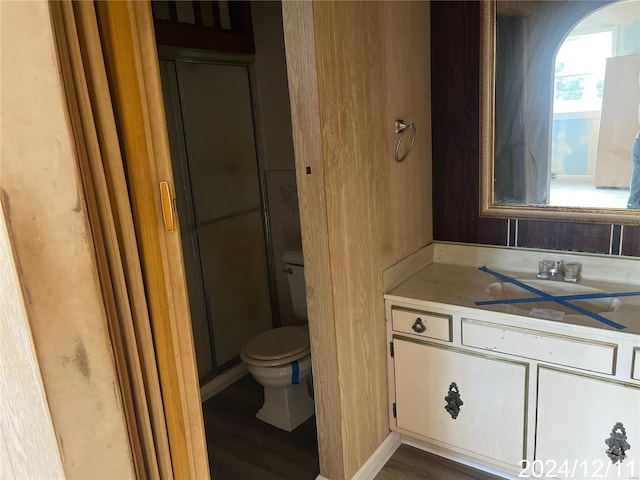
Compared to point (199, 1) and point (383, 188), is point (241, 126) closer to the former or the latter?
point (199, 1)

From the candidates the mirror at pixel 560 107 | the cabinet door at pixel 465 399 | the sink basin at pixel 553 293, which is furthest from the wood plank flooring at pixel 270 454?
Result: the mirror at pixel 560 107

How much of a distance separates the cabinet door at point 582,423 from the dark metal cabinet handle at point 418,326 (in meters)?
0.45

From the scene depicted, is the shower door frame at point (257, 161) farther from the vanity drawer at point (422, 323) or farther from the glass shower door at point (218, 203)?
the vanity drawer at point (422, 323)

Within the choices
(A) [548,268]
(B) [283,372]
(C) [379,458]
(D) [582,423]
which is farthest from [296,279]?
(D) [582,423]

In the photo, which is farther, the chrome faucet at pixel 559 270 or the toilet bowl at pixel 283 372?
the toilet bowl at pixel 283 372

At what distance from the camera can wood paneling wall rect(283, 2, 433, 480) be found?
1.59 m

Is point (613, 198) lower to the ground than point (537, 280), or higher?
higher

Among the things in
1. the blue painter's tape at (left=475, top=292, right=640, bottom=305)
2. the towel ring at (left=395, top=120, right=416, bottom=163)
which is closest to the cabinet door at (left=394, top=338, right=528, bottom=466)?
the blue painter's tape at (left=475, top=292, right=640, bottom=305)

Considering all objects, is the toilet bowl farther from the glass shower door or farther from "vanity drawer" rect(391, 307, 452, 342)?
"vanity drawer" rect(391, 307, 452, 342)

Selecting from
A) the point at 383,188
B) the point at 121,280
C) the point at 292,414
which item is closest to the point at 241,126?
the point at 383,188

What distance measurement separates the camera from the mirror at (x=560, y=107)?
6.10 feet

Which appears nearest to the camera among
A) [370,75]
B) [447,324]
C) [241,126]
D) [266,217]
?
[370,75]

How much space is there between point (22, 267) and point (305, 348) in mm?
1955

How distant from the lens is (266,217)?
9.85ft
